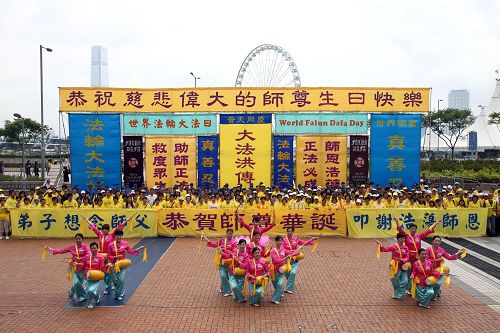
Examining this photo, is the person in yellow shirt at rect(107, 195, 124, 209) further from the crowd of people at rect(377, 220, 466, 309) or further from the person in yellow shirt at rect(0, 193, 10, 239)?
the crowd of people at rect(377, 220, 466, 309)

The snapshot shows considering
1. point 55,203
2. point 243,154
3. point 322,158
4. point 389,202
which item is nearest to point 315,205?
point 389,202

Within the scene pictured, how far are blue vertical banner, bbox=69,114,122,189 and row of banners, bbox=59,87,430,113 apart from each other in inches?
19.8

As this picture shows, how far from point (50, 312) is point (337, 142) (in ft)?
48.9

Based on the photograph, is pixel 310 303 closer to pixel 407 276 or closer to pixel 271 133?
pixel 407 276

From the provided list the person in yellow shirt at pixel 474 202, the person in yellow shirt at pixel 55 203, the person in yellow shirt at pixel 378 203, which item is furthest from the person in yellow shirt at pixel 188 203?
the person in yellow shirt at pixel 474 202

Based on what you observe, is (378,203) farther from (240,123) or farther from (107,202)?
(107,202)

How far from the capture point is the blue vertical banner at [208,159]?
67.3 feet

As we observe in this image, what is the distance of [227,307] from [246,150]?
12.3 m

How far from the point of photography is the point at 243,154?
20.2m

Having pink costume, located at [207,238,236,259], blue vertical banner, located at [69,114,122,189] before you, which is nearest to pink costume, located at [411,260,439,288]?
pink costume, located at [207,238,236,259]

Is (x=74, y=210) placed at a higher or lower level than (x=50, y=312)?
higher

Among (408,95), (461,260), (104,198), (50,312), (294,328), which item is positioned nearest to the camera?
(294,328)

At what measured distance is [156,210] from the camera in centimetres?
1449

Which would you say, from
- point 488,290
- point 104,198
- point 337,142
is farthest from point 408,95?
point 104,198
